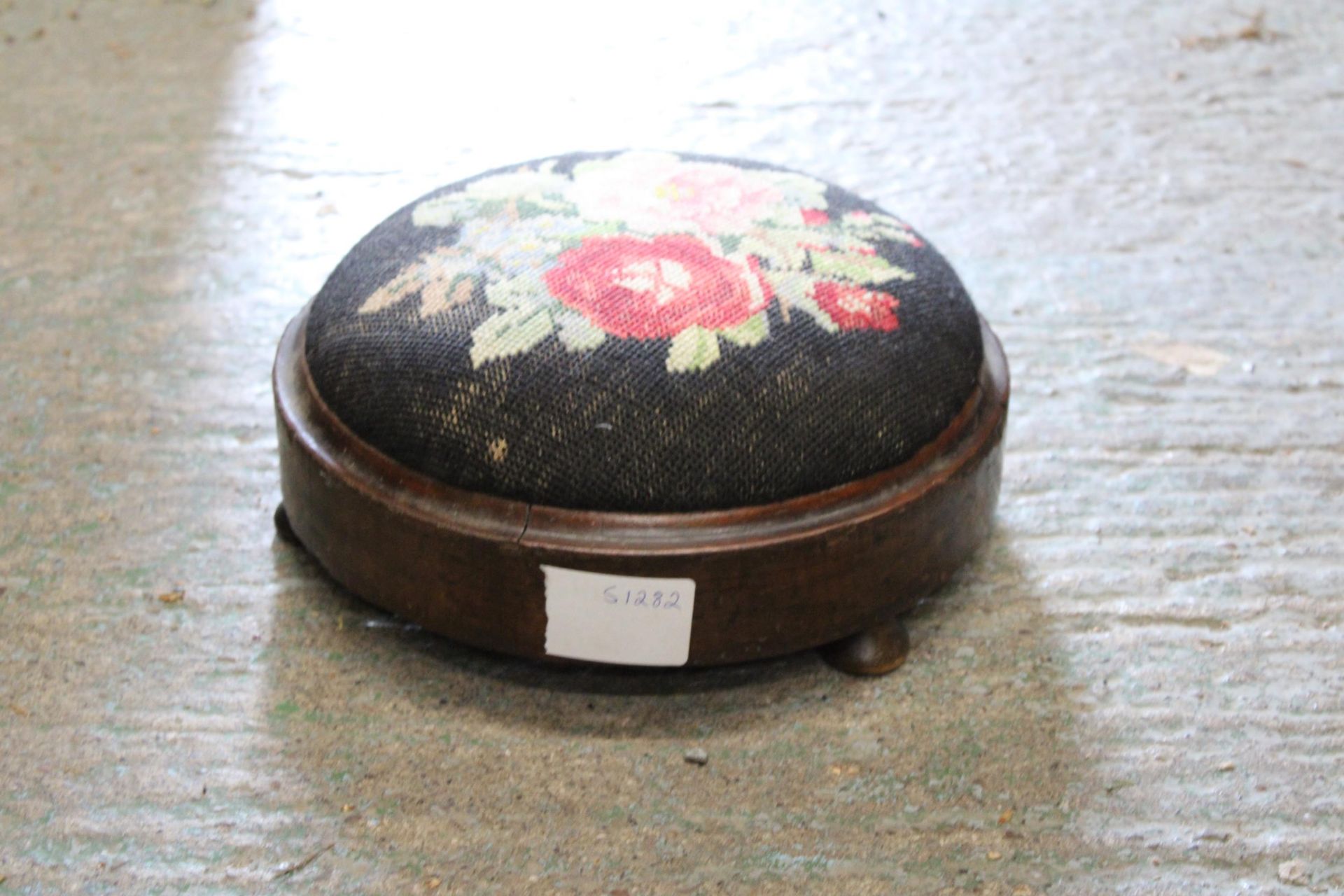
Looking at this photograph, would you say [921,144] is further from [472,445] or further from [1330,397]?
[472,445]

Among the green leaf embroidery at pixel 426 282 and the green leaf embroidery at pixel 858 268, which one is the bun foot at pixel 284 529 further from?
the green leaf embroidery at pixel 858 268

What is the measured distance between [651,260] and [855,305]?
0.21 meters

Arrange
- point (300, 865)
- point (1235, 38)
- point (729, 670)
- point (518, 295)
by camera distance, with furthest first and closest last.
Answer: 1. point (1235, 38)
2. point (729, 670)
3. point (518, 295)
4. point (300, 865)

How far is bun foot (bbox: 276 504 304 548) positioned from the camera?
1598 millimetres

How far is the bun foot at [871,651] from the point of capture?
143 cm

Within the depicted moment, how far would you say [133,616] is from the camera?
4.96 feet

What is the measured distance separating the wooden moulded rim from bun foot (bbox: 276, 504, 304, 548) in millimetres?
217

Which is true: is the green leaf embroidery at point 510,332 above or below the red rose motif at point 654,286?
below

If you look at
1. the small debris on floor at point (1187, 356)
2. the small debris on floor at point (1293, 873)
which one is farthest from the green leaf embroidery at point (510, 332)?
the small debris on floor at point (1187, 356)

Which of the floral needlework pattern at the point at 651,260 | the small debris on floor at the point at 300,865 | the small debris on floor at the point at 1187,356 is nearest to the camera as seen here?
the small debris on floor at the point at 300,865

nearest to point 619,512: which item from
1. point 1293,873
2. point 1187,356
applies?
point 1293,873

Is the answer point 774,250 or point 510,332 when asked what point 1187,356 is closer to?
point 774,250

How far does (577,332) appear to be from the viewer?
4.23 ft

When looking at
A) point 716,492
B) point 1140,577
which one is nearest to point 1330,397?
point 1140,577
